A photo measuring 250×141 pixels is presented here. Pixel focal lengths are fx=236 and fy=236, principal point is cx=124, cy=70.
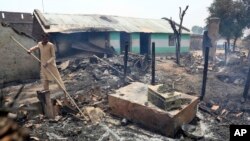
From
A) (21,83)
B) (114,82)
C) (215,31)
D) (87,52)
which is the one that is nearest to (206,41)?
(215,31)

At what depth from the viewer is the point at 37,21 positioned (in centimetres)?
1775

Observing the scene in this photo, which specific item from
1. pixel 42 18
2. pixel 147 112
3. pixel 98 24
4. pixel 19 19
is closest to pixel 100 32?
pixel 98 24

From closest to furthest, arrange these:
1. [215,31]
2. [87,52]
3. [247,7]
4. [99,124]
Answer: [99,124]
[87,52]
[215,31]
[247,7]

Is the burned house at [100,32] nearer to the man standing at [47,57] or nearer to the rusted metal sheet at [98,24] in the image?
the rusted metal sheet at [98,24]

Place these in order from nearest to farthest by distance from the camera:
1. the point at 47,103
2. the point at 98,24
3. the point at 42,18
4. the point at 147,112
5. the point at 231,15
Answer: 1. the point at 147,112
2. the point at 47,103
3. the point at 42,18
4. the point at 98,24
5. the point at 231,15

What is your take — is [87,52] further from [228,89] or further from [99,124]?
[99,124]

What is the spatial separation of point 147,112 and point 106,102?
6.67 feet

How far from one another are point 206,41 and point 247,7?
6009 millimetres

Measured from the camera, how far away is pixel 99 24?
1875cm

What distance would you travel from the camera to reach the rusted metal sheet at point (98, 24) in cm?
1653

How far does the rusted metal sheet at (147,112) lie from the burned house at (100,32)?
401 inches

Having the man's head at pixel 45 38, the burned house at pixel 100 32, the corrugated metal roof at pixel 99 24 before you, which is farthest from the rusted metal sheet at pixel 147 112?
the corrugated metal roof at pixel 99 24

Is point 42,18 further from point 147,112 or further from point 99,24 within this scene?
point 147,112

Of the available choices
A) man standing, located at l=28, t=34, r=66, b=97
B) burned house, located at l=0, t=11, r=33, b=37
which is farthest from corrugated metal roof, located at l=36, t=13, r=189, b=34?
man standing, located at l=28, t=34, r=66, b=97
